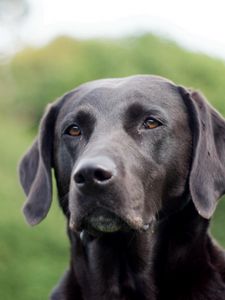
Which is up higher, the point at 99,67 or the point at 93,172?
the point at 93,172

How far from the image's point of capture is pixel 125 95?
239 inches

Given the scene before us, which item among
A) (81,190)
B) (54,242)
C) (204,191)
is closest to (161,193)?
(204,191)

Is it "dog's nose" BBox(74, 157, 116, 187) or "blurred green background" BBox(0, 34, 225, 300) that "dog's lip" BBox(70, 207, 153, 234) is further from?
"blurred green background" BBox(0, 34, 225, 300)

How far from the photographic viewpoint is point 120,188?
213 inches

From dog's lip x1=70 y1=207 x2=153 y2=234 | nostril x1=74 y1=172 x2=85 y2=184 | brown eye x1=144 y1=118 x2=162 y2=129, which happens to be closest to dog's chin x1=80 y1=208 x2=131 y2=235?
dog's lip x1=70 y1=207 x2=153 y2=234

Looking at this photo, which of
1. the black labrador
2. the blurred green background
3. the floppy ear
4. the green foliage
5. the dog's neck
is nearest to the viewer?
the black labrador

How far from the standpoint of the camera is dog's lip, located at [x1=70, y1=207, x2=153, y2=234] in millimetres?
5477

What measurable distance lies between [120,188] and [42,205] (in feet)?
3.03

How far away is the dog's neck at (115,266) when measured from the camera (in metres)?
6.00

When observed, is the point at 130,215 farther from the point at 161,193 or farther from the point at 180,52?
the point at 180,52

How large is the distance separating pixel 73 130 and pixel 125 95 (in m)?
0.36

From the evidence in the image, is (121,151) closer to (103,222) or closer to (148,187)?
(148,187)

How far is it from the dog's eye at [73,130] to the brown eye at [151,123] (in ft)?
1.31

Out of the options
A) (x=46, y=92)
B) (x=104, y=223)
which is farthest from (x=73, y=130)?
(x=46, y=92)
